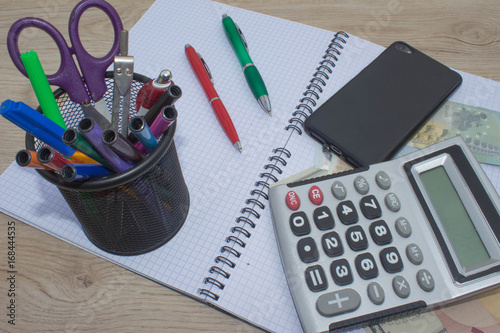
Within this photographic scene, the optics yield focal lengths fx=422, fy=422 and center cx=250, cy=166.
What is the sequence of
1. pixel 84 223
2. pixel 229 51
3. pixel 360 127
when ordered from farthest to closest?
pixel 229 51 → pixel 360 127 → pixel 84 223

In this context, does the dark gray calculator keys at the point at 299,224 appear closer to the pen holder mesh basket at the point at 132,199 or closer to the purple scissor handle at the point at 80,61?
the pen holder mesh basket at the point at 132,199

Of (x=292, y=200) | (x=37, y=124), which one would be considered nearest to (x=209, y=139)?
(x=292, y=200)

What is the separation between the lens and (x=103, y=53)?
60cm

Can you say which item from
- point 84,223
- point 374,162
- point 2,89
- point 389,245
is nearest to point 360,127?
point 374,162

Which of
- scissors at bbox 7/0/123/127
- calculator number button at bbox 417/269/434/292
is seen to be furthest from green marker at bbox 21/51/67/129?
calculator number button at bbox 417/269/434/292

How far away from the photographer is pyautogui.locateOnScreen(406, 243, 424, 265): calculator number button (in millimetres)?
418

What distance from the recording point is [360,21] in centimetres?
66

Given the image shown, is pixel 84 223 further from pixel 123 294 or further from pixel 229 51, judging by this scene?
pixel 229 51

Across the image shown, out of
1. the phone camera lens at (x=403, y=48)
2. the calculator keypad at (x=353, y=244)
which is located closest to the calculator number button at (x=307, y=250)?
the calculator keypad at (x=353, y=244)

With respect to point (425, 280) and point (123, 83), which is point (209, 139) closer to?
point (123, 83)

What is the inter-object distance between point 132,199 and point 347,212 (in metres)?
0.22

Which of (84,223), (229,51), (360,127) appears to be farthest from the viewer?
(229,51)

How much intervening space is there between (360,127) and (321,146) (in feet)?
0.17

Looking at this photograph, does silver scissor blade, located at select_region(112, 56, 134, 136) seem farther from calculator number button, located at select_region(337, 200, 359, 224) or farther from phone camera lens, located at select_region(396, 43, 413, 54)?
phone camera lens, located at select_region(396, 43, 413, 54)
